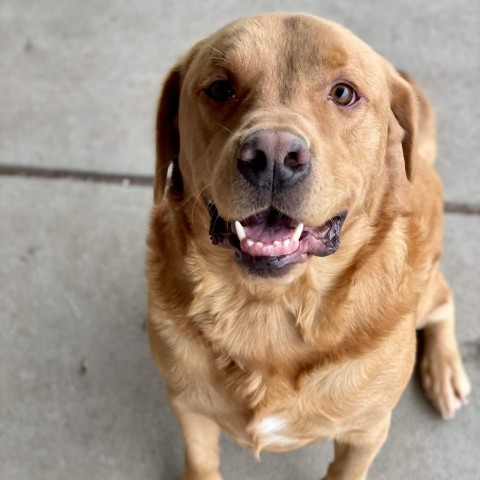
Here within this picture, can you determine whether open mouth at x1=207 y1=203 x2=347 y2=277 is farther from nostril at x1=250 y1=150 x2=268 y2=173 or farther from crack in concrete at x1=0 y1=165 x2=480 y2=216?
crack in concrete at x1=0 y1=165 x2=480 y2=216

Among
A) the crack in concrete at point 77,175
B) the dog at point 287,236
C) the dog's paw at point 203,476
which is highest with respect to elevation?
the dog at point 287,236

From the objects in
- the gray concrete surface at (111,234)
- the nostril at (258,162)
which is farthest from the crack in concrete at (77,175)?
the nostril at (258,162)

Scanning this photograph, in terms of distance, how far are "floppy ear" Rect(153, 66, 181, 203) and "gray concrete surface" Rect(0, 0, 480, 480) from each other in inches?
40.2

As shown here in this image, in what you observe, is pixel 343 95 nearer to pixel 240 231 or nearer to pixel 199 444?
pixel 240 231

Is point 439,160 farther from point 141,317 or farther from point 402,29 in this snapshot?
point 141,317

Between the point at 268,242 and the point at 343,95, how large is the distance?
17.1 inches

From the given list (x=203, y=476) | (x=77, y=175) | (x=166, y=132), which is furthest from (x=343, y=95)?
(x=77, y=175)

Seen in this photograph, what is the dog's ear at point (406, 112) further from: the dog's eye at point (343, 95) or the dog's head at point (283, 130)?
the dog's eye at point (343, 95)

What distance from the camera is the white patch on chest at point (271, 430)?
1.91 metres

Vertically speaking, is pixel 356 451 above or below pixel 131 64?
below

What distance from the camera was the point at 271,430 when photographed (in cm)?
194

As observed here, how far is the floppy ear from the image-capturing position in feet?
6.41

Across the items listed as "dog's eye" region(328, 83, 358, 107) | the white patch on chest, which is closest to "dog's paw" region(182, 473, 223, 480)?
the white patch on chest

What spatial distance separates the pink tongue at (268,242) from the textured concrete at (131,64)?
163cm
